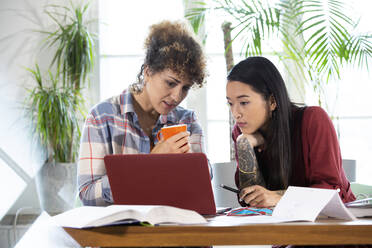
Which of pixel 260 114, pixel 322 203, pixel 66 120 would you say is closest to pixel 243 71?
pixel 260 114

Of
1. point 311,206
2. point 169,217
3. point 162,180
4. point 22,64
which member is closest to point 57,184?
point 22,64

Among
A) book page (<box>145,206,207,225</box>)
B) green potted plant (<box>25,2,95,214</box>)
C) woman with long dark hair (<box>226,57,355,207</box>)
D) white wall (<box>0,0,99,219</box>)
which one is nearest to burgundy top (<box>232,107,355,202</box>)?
woman with long dark hair (<box>226,57,355,207</box>)

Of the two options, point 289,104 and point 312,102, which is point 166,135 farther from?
point 312,102

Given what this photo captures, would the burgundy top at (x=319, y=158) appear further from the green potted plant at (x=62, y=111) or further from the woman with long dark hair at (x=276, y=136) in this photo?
the green potted plant at (x=62, y=111)

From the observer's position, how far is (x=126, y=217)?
3.19 feet

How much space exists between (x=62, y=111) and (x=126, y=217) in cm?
237

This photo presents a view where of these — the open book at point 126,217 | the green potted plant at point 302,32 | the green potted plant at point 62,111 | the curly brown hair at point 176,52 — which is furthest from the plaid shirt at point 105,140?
the green potted plant at point 62,111

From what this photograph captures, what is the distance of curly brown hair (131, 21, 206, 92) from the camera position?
5.90 feet

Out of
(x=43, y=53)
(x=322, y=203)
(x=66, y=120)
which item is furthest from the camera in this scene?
(x=43, y=53)

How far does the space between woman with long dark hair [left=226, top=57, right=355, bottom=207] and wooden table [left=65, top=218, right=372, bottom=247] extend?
699 mm

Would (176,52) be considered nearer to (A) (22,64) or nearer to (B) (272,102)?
(B) (272,102)

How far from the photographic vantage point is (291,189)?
3.95ft

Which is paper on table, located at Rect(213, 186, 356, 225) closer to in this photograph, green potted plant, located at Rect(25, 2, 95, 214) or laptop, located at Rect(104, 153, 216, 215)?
laptop, located at Rect(104, 153, 216, 215)

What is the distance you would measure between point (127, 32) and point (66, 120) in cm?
93
